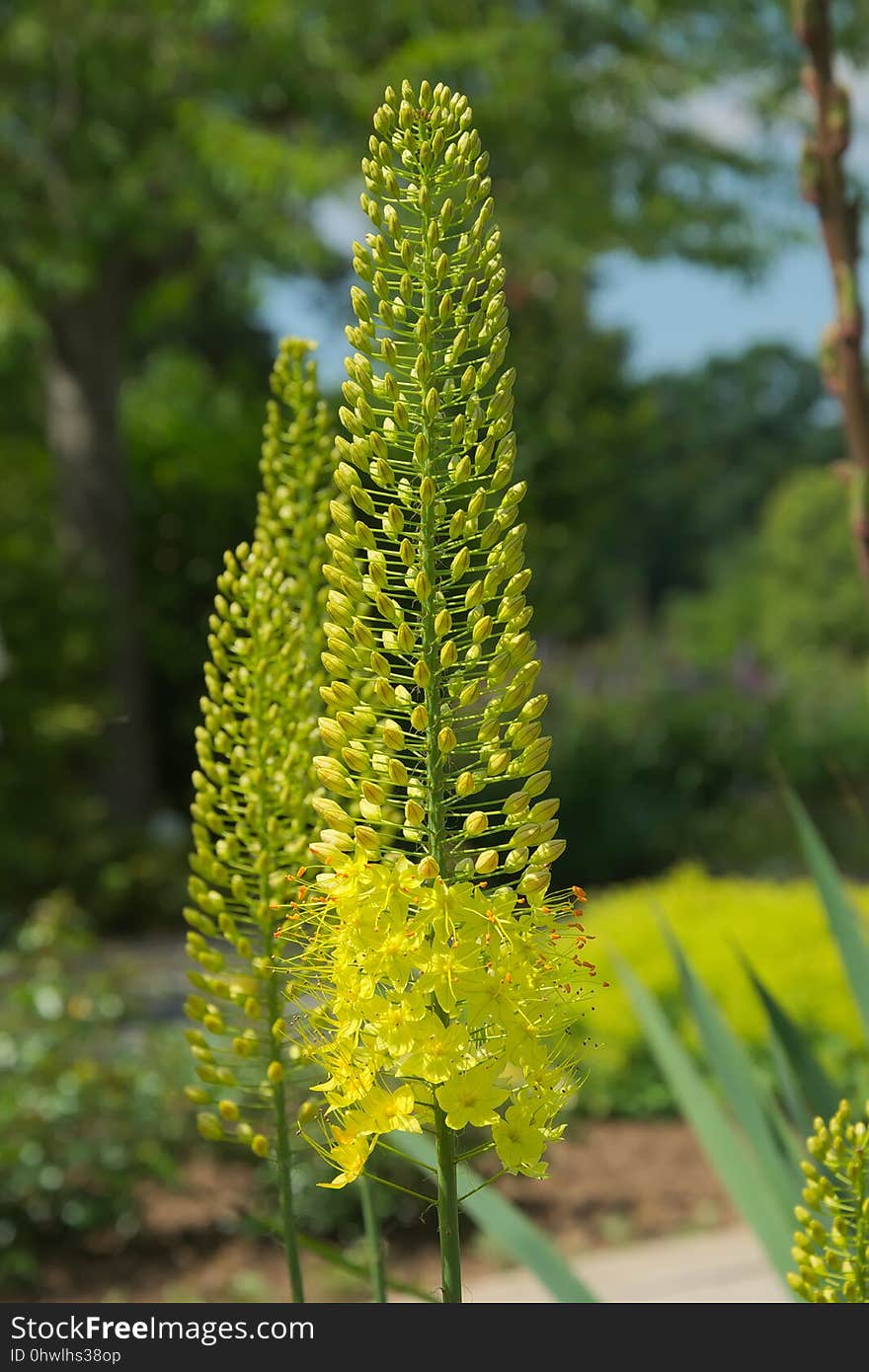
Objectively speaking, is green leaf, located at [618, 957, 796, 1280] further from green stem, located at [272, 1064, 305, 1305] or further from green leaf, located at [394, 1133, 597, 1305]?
green stem, located at [272, 1064, 305, 1305]

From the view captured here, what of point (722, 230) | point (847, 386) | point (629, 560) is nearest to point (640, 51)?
point (722, 230)

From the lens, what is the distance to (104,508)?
14.3 m

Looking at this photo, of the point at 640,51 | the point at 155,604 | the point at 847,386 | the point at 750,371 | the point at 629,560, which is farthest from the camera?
the point at 750,371

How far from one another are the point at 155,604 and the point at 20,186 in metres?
4.30

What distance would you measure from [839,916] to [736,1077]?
0.30 metres

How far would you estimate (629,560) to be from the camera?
43969 millimetres

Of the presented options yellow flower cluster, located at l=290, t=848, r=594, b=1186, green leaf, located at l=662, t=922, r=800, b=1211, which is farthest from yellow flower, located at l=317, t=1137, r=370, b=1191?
green leaf, located at l=662, t=922, r=800, b=1211

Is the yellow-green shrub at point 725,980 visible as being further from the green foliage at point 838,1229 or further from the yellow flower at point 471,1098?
the yellow flower at point 471,1098

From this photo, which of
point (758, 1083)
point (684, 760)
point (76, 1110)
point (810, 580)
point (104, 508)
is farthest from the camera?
point (810, 580)

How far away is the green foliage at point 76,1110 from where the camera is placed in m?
5.96

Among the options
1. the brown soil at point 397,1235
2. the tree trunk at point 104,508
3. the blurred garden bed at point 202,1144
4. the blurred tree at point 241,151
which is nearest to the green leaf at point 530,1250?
the blurred garden bed at point 202,1144

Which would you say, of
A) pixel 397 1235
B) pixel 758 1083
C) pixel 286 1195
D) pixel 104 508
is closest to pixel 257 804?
pixel 286 1195

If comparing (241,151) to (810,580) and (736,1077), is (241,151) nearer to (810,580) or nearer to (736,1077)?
(736,1077)

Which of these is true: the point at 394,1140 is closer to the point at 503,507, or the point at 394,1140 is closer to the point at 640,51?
the point at 503,507
